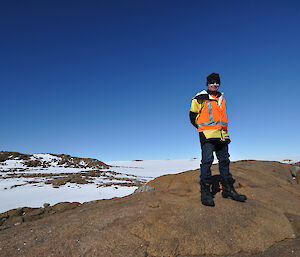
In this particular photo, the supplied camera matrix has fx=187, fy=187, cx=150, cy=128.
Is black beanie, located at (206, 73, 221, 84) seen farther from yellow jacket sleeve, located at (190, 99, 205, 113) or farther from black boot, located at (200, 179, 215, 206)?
black boot, located at (200, 179, 215, 206)

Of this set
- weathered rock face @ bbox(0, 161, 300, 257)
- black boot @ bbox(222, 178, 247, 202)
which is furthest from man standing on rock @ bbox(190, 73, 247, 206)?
weathered rock face @ bbox(0, 161, 300, 257)

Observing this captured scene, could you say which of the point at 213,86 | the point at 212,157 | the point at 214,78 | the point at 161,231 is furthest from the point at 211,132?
the point at 161,231

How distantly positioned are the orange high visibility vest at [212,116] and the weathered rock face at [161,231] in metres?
1.60

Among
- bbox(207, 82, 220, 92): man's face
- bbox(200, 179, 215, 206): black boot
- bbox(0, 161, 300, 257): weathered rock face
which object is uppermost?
bbox(207, 82, 220, 92): man's face

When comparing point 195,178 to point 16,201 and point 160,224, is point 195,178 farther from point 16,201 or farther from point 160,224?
point 16,201

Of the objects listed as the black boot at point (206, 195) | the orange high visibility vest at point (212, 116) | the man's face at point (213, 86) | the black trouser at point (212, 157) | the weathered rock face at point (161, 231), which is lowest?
the weathered rock face at point (161, 231)

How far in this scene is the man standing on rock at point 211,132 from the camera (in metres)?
3.96

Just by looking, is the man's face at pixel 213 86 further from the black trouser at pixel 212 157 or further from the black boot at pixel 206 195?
the black boot at pixel 206 195

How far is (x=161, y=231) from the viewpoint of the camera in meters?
2.88

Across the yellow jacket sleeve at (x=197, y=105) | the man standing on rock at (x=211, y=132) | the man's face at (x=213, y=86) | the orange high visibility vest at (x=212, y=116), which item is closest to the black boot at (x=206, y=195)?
the man standing on rock at (x=211, y=132)

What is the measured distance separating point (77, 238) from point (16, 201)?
6.74 meters

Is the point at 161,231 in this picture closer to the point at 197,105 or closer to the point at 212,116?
the point at 212,116

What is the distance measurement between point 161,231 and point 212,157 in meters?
1.88

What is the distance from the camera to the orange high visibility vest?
3.99 metres
